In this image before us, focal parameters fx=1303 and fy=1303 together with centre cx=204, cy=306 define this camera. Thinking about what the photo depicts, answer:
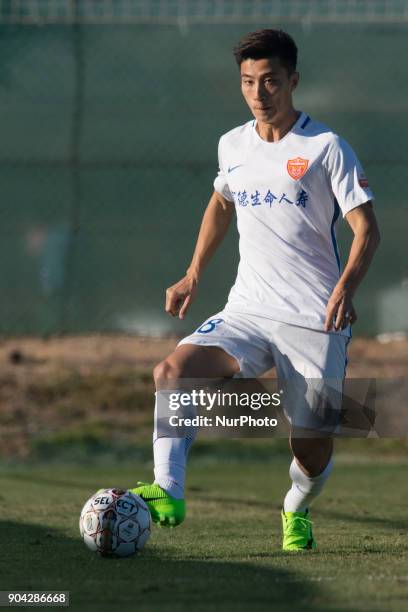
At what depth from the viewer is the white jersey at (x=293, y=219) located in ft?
17.0

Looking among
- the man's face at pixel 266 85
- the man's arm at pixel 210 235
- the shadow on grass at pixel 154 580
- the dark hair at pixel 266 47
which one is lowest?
the shadow on grass at pixel 154 580

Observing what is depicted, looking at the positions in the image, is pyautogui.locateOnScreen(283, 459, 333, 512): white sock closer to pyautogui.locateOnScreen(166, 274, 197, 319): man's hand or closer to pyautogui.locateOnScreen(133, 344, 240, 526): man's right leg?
pyautogui.locateOnScreen(133, 344, 240, 526): man's right leg

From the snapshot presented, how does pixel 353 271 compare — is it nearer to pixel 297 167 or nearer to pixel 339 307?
pixel 339 307

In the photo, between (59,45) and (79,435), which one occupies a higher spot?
(59,45)

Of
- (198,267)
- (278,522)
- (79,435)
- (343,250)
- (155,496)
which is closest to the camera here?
(155,496)

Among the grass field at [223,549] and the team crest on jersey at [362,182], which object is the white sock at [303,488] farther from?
the team crest on jersey at [362,182]

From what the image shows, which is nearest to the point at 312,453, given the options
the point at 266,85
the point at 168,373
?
the point at 168,373

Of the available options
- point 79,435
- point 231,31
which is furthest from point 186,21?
point 79,435

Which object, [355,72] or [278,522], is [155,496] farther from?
[355,72]

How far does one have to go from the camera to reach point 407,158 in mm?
9398

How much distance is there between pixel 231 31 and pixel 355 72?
0.94 meters

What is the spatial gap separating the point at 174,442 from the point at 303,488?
78 cm

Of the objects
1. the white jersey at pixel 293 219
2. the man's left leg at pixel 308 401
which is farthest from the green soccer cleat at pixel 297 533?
the white jersey at pixel 293 219

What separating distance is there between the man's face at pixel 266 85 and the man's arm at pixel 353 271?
534mm
